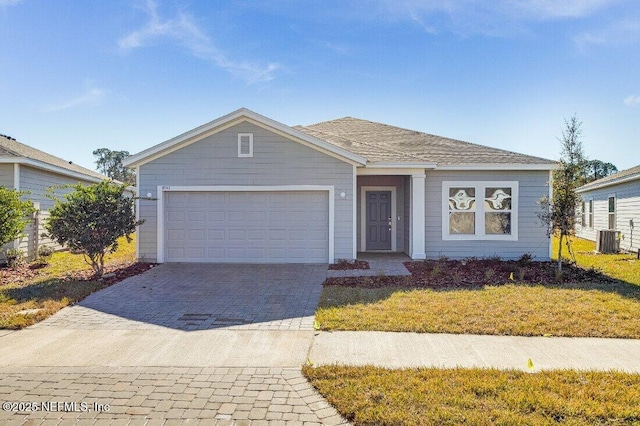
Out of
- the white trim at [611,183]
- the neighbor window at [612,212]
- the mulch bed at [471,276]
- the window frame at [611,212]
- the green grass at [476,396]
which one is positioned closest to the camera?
the green grass at [476,396]

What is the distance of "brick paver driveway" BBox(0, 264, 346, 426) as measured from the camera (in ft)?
10.4

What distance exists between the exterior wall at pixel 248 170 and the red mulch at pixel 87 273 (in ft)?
2.63

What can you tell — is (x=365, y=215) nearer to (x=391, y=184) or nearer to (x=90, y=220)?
(x=391, y=184)

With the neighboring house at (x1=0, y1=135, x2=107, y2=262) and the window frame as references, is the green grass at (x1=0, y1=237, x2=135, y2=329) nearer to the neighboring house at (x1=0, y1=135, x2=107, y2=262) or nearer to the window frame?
the neighboring house at (x1=0, y1=135, x2=107, y2=262)

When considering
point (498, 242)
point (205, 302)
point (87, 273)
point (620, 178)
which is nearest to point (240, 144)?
point (87, 273)

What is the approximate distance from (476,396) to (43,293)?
802 cm

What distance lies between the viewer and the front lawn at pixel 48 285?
19.9 ft

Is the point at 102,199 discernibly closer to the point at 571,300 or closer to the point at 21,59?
the point at 21,59

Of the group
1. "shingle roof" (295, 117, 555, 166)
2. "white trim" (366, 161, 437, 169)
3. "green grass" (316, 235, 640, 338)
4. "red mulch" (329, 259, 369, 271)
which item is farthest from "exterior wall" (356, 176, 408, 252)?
"green grass" (316, 235, 640, 338)

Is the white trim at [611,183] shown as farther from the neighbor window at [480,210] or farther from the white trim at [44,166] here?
the white trim at [44,166]

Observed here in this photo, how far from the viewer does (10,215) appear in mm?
9555

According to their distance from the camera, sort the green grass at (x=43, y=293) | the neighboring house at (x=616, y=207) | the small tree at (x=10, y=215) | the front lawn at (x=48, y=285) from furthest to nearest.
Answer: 1. the neighboring house at (x=616, y=207)
2. the small tree at (x=10, y=215)
3. the front lawn at (x=48, y=285)
4. the green grass at (x=43, y=293)

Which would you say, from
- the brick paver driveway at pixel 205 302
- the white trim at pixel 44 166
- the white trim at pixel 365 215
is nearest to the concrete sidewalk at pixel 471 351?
the brick paver driveway at pixel 205 302

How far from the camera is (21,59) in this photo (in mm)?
11727
